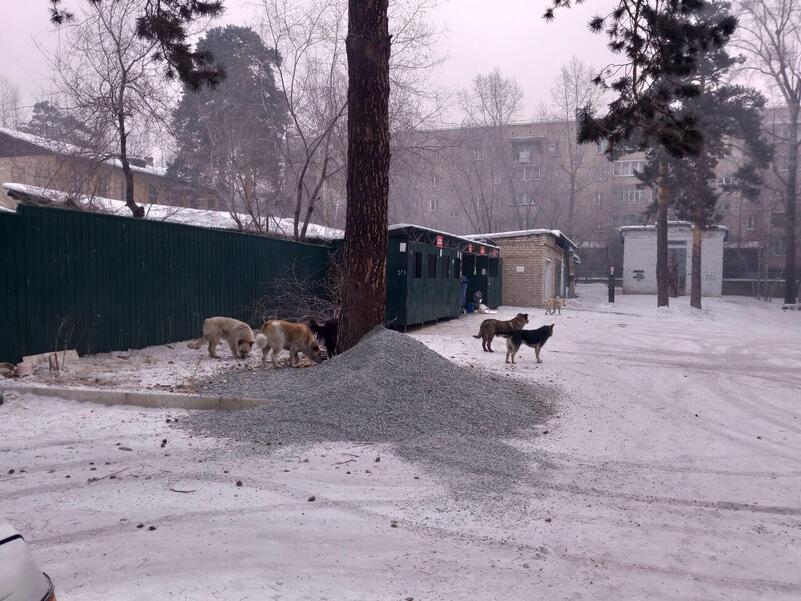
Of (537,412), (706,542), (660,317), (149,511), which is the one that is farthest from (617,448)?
(660,317)

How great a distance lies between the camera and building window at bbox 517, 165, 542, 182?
51000 millimetres

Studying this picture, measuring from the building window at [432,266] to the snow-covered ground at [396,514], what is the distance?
10.6m

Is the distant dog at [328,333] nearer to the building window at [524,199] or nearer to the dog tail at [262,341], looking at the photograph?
the dog tail at [262,341]

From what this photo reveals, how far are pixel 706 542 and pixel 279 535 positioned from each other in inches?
106

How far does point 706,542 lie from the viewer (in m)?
4.09

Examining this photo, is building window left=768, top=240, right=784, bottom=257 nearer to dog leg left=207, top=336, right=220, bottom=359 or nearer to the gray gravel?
the gray gravel

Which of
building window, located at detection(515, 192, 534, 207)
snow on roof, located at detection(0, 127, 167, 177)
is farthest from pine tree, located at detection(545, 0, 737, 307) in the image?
building window, located at detection(515, 192, 534, 207)

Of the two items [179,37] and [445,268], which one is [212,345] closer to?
[179,37]

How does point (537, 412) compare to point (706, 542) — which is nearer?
point (706, 542)

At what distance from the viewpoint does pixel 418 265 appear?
17.0m

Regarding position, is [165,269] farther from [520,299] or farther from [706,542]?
[520,299]

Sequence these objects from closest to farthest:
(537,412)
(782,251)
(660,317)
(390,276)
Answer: (537,412) → (390,276) → (660,317) → (782,251)

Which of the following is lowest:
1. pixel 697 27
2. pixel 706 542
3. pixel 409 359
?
pixel 706 542

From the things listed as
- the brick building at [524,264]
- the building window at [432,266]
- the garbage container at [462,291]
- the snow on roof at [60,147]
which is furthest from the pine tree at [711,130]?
the snow on roof at [60,147]
